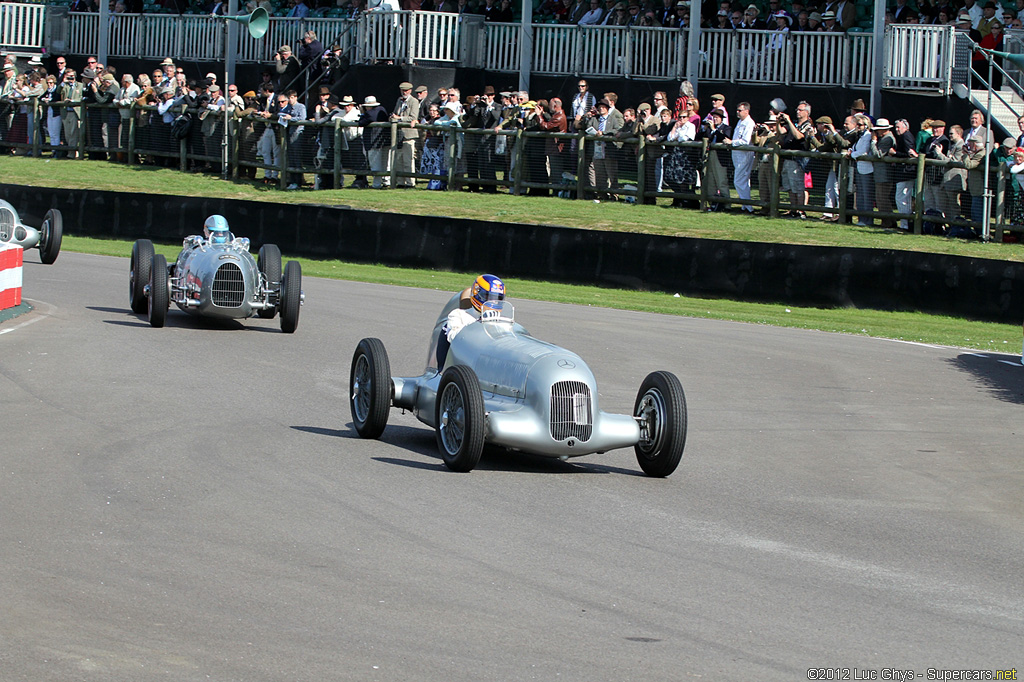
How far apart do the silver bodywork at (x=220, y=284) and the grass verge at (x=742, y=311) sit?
5681 millimetres

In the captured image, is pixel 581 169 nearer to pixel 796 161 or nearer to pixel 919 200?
pixel 796 161

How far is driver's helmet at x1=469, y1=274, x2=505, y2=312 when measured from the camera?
A: 10.1m

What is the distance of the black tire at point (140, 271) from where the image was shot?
15469 millimetres

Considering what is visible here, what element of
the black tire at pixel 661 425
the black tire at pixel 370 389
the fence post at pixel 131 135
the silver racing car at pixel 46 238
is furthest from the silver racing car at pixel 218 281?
the fence post at pixel 131 135

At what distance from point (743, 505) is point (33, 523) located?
401cm

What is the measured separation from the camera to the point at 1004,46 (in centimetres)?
2420

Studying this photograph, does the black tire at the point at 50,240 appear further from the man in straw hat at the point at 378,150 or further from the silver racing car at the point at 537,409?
the silver racing car at the point at 537,409

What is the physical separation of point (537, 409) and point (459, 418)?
0.50 metres

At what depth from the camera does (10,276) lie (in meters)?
15.1

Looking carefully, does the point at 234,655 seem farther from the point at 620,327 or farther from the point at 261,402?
the point at 620,327

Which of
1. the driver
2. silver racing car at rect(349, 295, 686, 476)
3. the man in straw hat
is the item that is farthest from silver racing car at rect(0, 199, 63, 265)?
silver racing car at rect(349, 295, 686, 476)

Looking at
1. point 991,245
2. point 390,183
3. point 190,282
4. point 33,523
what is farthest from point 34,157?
point 33,523

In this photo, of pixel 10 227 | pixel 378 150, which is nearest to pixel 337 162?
pixel 378 150

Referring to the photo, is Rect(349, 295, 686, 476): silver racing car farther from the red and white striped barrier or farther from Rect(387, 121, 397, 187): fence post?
Rect(387, 121, 397, 187): fence post
